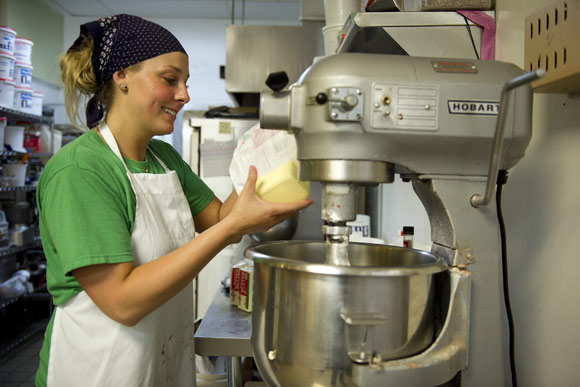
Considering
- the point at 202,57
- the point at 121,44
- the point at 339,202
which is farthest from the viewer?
the point at 202,57

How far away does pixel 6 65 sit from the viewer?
10.8 feet

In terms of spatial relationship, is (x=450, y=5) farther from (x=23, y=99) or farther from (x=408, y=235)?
(x=23, y=99)

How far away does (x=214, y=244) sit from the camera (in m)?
0.89

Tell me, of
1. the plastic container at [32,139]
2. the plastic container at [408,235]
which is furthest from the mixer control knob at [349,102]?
the plastic container at [32,139]

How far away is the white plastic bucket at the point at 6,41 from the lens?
325cm

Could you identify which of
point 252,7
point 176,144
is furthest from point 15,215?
point 252,7

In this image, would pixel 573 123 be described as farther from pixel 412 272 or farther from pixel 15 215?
pixel 15 215

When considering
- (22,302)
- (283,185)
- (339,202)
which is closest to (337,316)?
(339,202)

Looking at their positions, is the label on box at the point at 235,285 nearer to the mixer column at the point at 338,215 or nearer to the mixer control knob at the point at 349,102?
the mixer column at the point at 338,215

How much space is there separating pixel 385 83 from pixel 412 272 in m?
0.28

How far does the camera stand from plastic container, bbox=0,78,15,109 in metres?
3.35

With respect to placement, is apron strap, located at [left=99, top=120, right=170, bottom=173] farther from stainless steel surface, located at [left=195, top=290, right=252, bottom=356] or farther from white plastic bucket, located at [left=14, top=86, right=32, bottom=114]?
white plastic bucket, located at [left=14, top=86, right=32, bottom=114]

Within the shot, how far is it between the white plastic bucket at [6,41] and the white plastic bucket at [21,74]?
24 centimetres

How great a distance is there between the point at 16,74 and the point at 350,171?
380 centimetres
